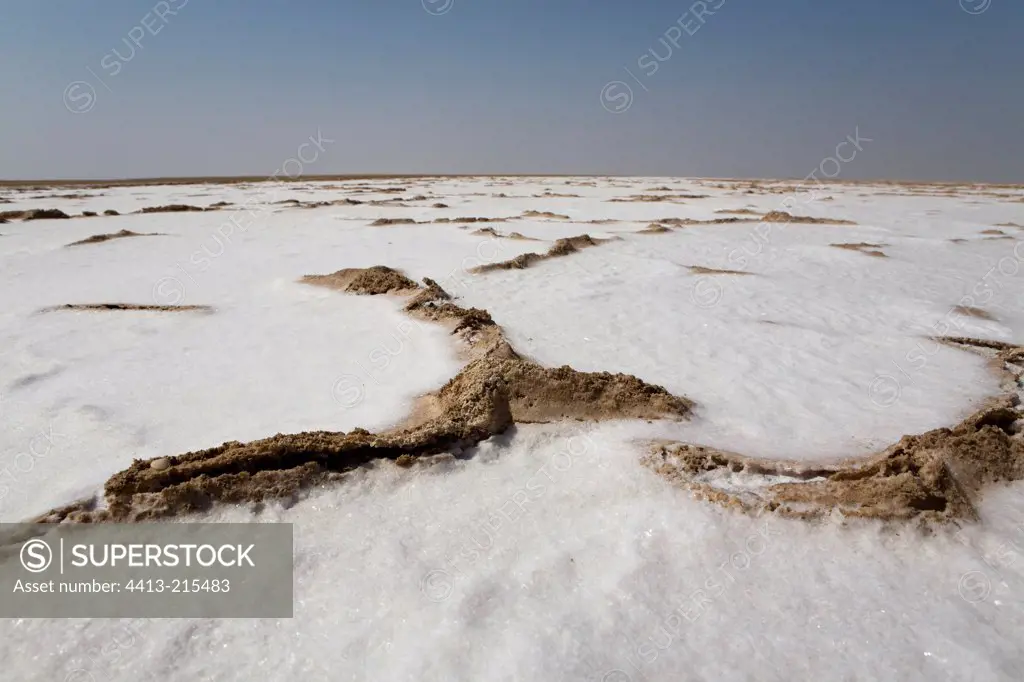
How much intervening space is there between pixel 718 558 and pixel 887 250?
9.55 metres

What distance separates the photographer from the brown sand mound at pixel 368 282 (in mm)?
6277

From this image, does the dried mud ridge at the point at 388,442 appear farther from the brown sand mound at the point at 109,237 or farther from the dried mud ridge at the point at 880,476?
the brown sand mound at the point at 109,237

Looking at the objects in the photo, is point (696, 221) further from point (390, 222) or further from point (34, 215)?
point (34, 215)

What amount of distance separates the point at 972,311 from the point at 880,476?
15.0 feet

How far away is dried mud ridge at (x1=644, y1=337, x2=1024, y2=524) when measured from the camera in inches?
101

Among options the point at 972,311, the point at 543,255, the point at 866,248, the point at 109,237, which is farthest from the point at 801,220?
the point at 109,237

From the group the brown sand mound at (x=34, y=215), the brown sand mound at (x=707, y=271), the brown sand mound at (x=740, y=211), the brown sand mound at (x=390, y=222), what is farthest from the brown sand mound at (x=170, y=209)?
the brown sand mound at (x=740, y=211)

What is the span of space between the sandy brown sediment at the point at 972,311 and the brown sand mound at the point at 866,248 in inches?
122

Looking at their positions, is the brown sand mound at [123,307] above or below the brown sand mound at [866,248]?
below

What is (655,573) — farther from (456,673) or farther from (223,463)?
(223,463)

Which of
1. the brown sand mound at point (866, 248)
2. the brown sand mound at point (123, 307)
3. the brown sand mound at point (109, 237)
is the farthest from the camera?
the brown sand mound at point (109, 237)

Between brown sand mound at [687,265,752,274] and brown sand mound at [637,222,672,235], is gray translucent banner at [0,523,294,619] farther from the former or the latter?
brown sand mound at [637,222,672,235]

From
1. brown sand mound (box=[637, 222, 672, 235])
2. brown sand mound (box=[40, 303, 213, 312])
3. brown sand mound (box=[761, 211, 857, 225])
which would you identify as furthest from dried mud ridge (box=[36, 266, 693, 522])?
brown sand mound (box=[761, 211, 857, 225])

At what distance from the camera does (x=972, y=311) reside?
6.08m
